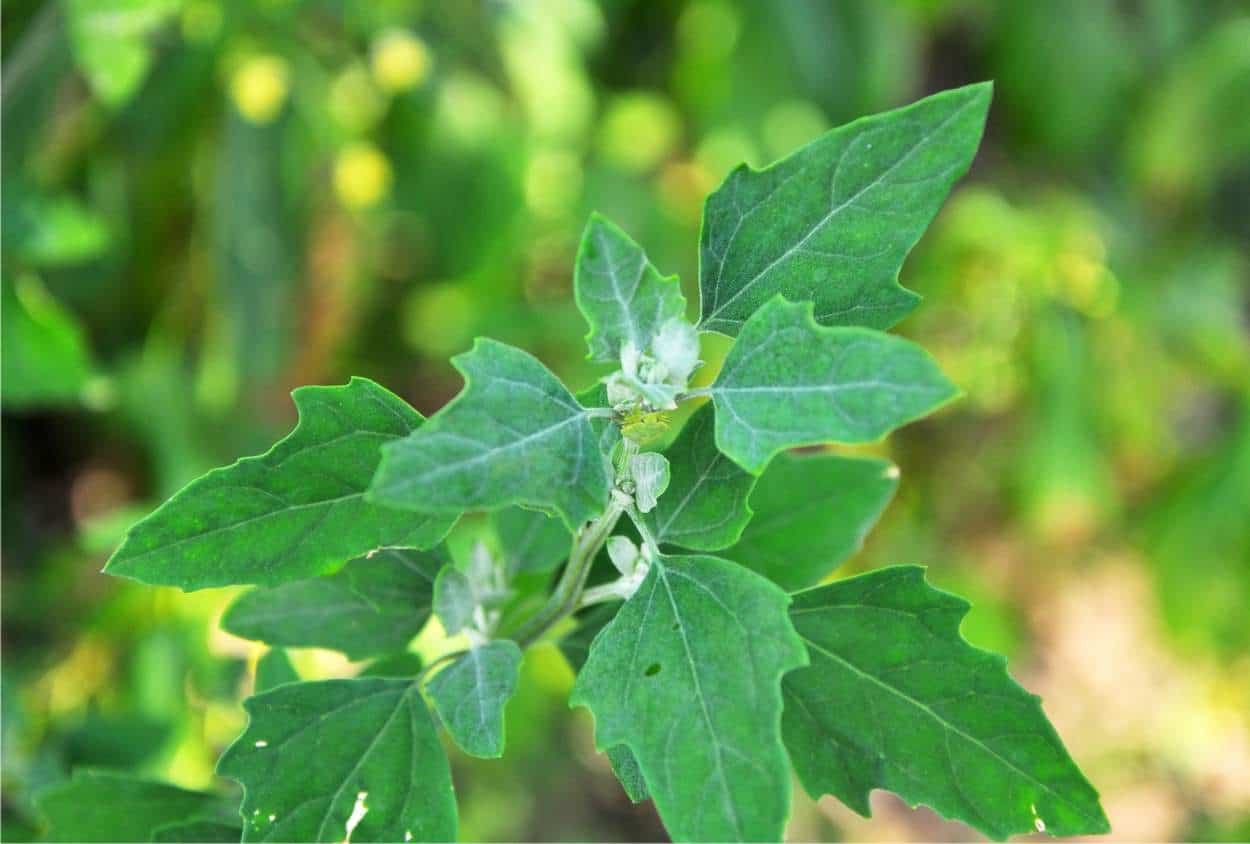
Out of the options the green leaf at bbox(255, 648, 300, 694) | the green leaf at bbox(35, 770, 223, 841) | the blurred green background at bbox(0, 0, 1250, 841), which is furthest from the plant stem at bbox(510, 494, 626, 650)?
the blurred green background at bbox(0, 0, 1250, 841)

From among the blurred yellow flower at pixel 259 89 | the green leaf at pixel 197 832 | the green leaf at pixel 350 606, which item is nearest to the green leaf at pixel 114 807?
the green leaf at pixel 197 832

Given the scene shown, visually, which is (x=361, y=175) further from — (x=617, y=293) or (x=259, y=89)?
(x=617, y=293)

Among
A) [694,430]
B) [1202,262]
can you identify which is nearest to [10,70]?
[694,430]

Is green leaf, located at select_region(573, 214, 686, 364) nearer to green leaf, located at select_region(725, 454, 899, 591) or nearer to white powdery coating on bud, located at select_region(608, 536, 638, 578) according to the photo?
white powdery coating on bud, located at select_region(608, 536, 638, 578)

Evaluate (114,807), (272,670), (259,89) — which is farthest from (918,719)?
(259,89)

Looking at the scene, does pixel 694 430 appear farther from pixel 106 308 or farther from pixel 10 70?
pixel 106 308

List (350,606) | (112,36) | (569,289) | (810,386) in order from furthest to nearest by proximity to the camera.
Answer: (569,289), (112,36), (350,606), (810,386)
